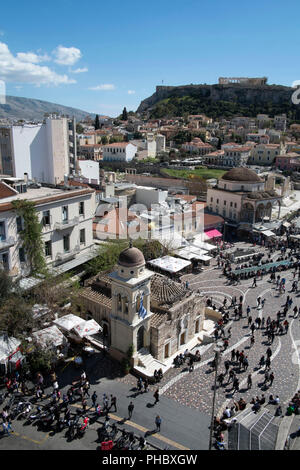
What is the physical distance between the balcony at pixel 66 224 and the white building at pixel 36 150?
17.2 metres

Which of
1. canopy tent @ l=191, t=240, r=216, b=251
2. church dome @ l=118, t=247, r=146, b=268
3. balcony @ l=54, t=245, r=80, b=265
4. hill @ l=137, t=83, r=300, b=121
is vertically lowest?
canopy tent @ l=191, t=240, r=216, b=251

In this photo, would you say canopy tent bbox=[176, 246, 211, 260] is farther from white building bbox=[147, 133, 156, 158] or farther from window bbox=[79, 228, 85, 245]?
white building bbox=[147, 133, 156, 158]

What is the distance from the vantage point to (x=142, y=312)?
60.4 ft

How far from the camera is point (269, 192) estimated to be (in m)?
47.4

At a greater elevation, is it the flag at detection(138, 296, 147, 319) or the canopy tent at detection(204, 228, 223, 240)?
the flag at detection(138, 296, 147, 319)

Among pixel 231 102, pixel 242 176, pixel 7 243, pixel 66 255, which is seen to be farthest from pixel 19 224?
pixel 231 102

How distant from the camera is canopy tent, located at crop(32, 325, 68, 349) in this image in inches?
702

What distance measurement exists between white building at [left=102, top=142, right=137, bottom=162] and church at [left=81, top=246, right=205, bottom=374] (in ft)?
236

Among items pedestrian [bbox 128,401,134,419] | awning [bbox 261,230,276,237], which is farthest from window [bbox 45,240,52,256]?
awning [bbox 261,230,276,237]

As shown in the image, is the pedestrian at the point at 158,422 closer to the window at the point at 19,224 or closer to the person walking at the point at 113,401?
the person walking at the point at 113,401

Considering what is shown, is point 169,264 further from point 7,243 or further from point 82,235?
point 7,243

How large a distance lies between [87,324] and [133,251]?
16.2 ft

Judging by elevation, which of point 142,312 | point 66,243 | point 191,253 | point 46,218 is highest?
point 46,218

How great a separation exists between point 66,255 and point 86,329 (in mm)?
7740
